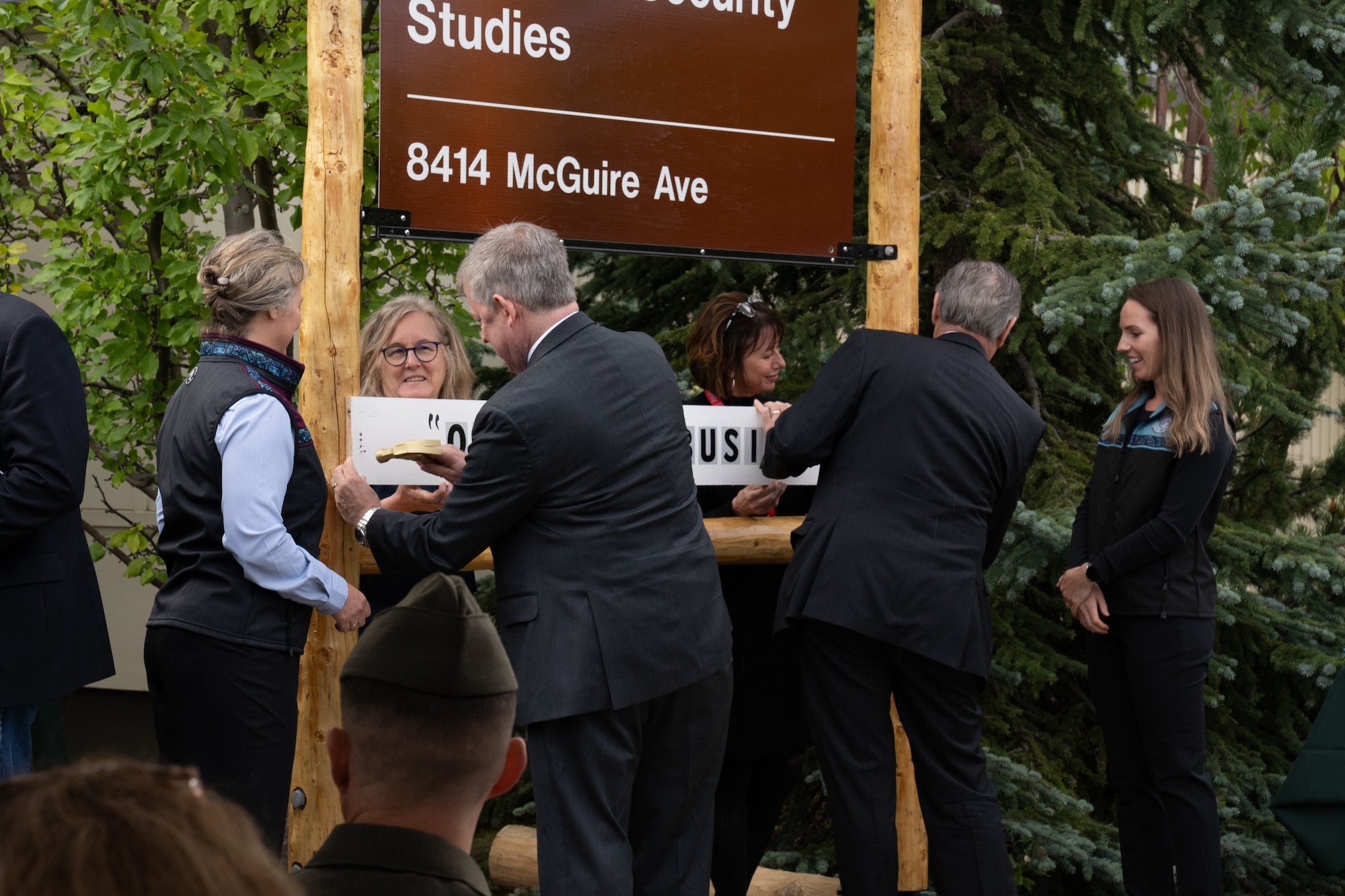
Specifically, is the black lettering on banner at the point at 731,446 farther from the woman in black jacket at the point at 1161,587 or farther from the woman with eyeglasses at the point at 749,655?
the woman in black jacket at the point at 1161,587

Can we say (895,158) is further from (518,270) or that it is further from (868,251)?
(518,270)

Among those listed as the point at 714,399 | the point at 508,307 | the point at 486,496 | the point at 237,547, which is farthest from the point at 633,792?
the point at 714,399

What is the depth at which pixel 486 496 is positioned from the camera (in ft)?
9.60

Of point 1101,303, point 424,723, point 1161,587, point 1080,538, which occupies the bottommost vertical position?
point 1161,587

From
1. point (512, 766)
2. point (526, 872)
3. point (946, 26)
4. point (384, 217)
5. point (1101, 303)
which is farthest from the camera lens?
point (946, 26)

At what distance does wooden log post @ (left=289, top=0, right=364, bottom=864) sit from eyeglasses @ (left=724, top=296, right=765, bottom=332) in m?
1.23

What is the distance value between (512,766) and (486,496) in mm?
1257

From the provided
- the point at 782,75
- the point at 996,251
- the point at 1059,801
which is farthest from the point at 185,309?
the point at 1059,801

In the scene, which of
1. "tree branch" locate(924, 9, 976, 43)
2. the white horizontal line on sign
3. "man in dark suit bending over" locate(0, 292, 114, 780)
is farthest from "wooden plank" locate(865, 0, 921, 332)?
"man in dark suit bending over" locate(0, 292, 114, 780)

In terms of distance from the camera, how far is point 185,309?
184 inches

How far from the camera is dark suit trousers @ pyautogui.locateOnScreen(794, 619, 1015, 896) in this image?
12.0ft

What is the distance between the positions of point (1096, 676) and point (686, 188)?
83.6 inches

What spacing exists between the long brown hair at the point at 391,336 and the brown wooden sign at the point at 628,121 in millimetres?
515

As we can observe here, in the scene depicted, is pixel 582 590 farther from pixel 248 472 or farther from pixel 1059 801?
pixel 1059 801
